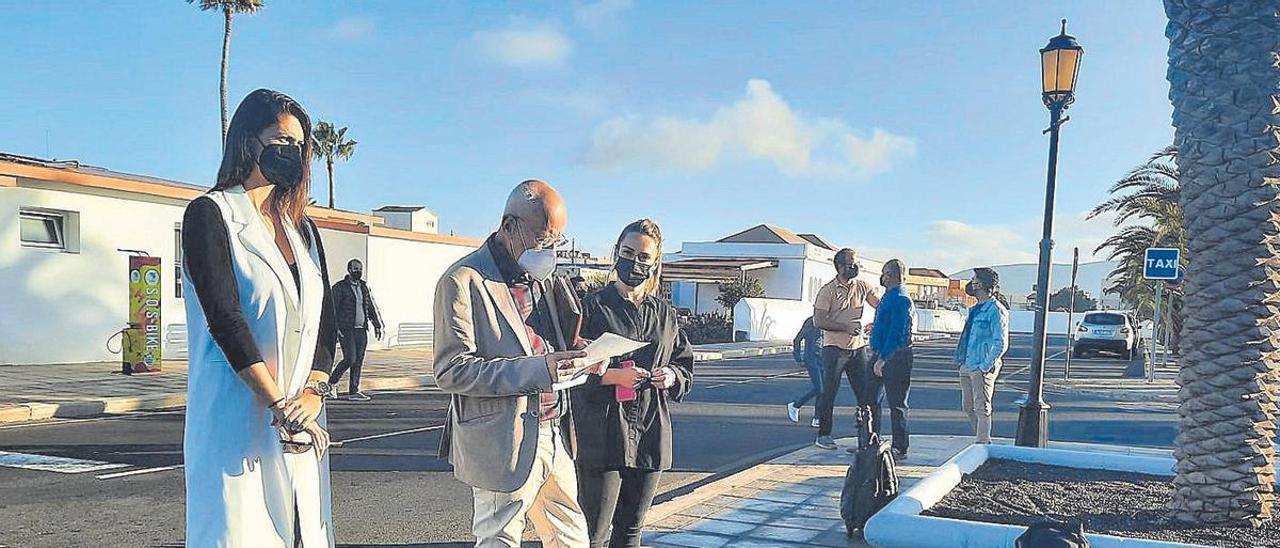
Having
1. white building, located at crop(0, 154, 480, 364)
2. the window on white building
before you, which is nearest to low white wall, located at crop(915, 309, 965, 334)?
white building, located at crop(0, 154, 480, 364)

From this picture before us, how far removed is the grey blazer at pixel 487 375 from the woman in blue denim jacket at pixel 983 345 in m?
6.01

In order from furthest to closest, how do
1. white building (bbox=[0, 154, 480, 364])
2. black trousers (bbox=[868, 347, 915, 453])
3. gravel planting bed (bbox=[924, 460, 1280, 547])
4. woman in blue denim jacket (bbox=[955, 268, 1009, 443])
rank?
white building (bbox=[0, 154, 480, 364]) < woman in blue denim jacket (bbox=[955, 268, 1009, 443]) < black trousers (bbox=[868, 347, 915, 453]) < gravel planting bed (bbox=[924, 460, 1280, 547])

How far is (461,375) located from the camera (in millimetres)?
2889

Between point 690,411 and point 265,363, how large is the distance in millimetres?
9957

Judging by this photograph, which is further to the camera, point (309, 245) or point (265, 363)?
point (309, 245)

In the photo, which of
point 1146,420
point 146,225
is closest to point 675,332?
point 1146,420

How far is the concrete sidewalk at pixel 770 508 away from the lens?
523cm

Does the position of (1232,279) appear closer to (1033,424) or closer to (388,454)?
(1033,424)

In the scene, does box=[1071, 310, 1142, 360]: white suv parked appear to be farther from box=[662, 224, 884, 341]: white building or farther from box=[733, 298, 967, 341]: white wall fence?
box=[662, 224, 884, 341]: white building

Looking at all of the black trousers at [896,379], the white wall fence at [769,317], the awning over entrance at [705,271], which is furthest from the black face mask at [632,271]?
the awning over entrance at [705,271]

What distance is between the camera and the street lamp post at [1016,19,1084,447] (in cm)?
790

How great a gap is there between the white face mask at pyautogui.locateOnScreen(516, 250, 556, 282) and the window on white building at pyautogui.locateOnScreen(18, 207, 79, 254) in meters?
15.7

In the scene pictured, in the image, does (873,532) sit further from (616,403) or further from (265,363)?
(265,363)

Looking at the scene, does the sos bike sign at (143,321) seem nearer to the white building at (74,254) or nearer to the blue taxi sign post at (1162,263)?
the white building at (74,254)
